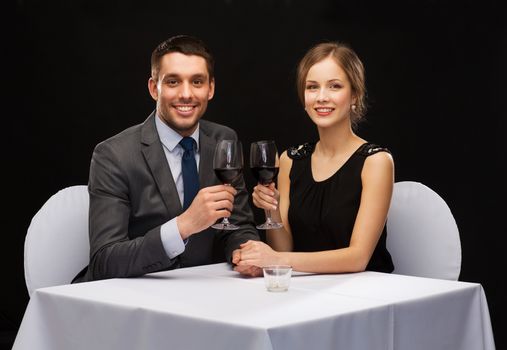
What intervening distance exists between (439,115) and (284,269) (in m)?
2.80

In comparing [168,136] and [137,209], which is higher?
[168,136]

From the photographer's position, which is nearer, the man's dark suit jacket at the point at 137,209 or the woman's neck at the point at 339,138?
the man's dark suit jacket at the point at 137,209

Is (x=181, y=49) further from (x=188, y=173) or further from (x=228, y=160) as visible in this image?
(x=228, y=160)

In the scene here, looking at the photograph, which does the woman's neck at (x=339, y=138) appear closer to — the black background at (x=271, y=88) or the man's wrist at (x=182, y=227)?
the man's wrist at (x=182, y=227)

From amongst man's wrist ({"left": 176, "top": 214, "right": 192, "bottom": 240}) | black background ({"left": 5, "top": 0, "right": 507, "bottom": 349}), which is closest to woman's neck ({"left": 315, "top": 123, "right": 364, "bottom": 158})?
man's wrist ({"left": 176, "top": 214, "right": 192, "bottom": 240})

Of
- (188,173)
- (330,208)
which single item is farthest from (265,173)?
(330,208)

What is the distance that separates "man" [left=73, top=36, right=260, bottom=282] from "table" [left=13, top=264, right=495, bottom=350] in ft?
0.42

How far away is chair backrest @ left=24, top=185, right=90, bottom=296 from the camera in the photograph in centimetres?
339

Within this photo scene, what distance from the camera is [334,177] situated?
3506mm

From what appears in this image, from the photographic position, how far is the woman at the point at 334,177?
11.0 ft

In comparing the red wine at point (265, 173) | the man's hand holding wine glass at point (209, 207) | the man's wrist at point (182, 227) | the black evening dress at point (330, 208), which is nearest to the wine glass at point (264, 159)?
the red wine at point (265, 173)

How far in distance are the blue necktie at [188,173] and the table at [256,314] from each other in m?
0.45

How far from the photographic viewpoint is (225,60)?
17.2 feet

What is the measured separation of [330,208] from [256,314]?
1.27 metres
